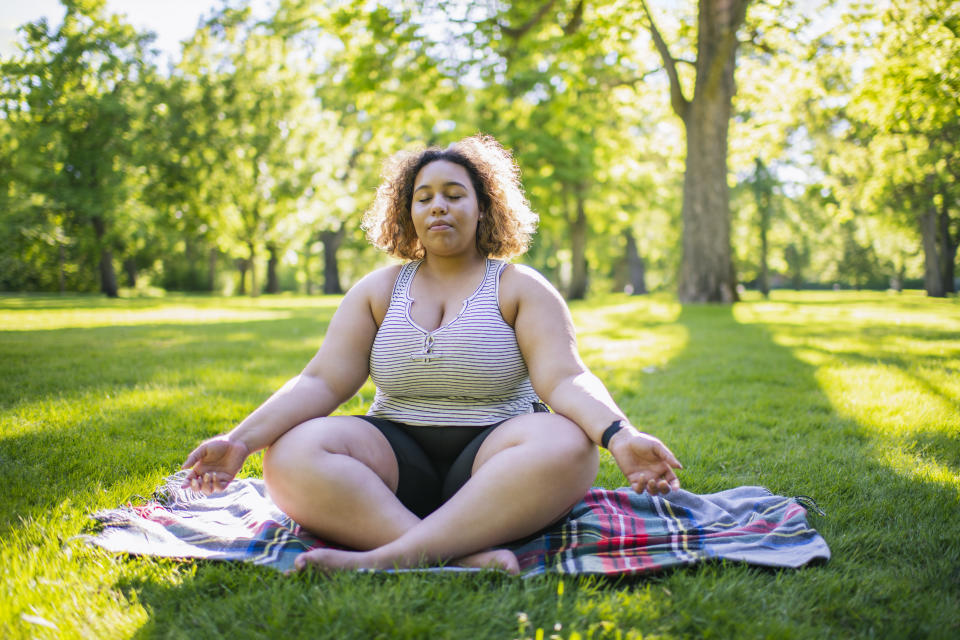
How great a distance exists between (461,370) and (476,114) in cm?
1818

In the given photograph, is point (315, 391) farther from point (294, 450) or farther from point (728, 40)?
point (728, 40)

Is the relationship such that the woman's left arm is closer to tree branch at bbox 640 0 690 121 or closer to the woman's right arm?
the woman's right arm

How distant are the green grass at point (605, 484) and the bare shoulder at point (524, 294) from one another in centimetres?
104

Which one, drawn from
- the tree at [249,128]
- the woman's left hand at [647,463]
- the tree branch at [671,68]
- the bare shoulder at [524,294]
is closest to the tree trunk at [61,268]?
the tree at [249,128]

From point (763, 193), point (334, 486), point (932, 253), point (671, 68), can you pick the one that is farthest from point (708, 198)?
point (932, 253)

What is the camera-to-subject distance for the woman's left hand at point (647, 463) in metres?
1.78

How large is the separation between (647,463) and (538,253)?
3437cm

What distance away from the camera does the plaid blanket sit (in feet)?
6.52

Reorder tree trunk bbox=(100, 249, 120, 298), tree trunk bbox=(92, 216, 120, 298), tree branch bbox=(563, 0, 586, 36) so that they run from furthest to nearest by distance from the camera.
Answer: tree trunk bbox=(100, 249, 120, 298)
tree trunk bbox=(92, 216, 120, 298)
tree branch bbox=(563, 0, 586, 36)

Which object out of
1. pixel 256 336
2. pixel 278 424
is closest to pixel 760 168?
pixel 256 336

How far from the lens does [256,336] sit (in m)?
9.29

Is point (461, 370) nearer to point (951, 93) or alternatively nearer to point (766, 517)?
point (766, 517)

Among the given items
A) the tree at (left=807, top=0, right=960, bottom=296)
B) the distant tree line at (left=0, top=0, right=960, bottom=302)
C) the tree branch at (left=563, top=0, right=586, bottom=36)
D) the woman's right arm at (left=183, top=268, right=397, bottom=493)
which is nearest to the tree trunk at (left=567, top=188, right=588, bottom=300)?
the distant tree line at (left=0, top=0, right=960, bottom=302)

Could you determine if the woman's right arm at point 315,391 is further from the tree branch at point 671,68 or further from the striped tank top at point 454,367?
the tree branch at point 671,68
